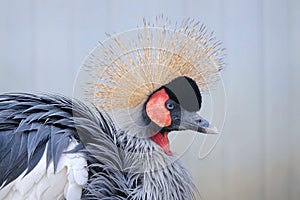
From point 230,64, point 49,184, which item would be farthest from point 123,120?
point 230,64

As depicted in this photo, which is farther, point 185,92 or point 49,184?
point 185,92

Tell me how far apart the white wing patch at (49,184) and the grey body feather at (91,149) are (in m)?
0.02

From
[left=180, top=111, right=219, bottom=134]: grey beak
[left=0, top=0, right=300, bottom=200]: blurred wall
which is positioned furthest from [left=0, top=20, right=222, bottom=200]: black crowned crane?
[left=0, top=0, right=300, bottom=200]: blurred wall

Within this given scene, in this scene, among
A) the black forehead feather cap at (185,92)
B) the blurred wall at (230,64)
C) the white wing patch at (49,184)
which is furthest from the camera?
the blurred wall at (230,64)

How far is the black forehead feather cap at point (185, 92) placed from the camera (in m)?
0.95

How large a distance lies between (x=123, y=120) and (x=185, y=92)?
0.15m

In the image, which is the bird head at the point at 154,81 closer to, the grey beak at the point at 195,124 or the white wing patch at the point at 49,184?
the grey beak at the point at 195,124

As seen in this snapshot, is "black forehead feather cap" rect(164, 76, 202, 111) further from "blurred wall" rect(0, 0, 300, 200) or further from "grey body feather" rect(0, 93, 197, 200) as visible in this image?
"blurred wall" rect(0, 0, 300, 200)

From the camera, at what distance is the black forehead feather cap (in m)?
0.95

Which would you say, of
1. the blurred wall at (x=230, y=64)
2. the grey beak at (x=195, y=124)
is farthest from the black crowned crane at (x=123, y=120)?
the blurred wall at (x=230, y=64)

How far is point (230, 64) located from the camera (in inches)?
58.3

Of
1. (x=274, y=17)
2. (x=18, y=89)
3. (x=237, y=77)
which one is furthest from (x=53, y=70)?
(x=274, y=17)

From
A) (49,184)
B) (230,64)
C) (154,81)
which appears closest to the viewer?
(49,184)

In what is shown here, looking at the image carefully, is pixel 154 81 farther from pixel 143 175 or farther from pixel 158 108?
pixel 143 175
